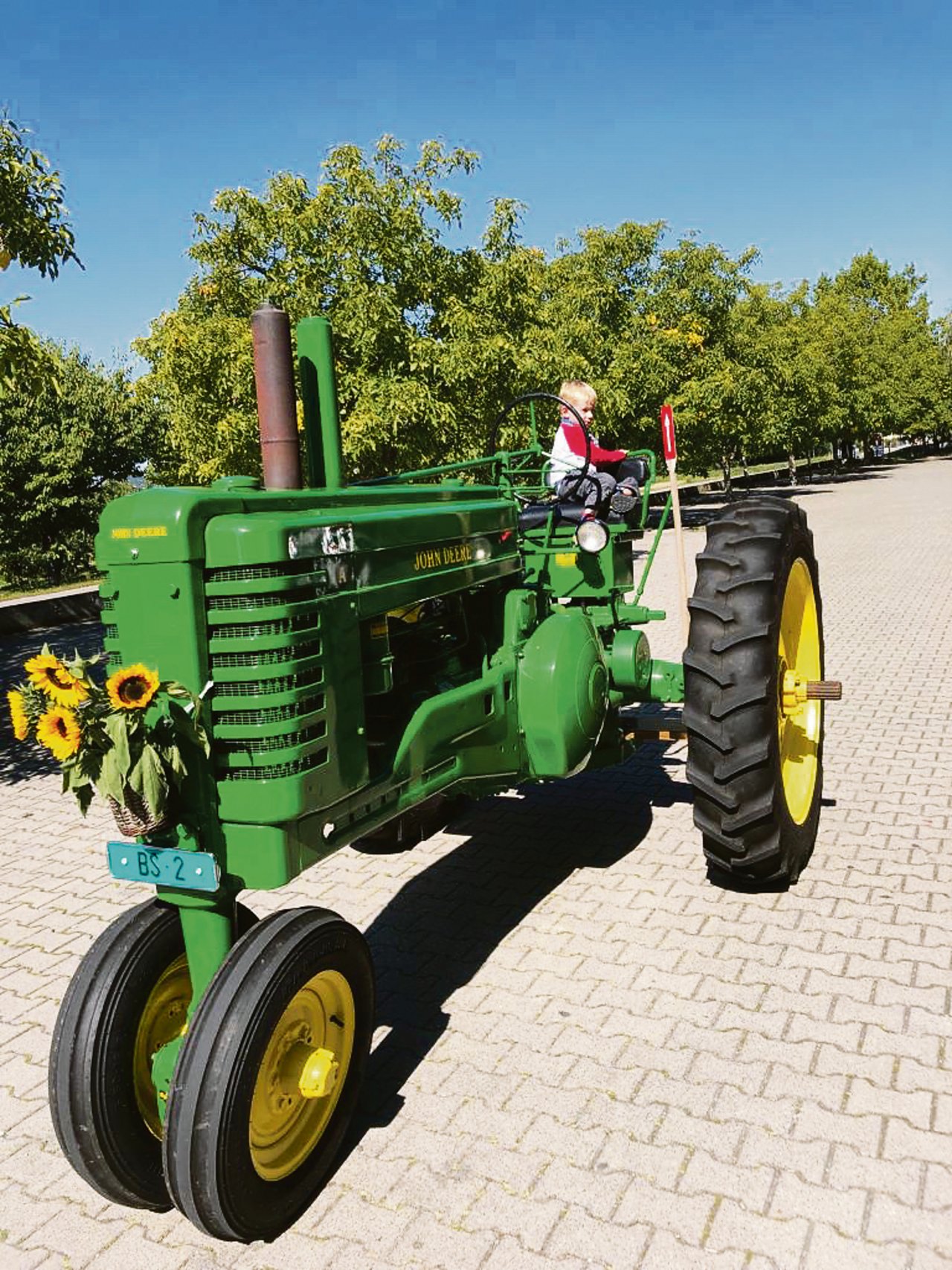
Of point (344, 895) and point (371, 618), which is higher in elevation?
point (371, 618)

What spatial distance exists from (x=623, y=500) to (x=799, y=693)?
4.00 feet

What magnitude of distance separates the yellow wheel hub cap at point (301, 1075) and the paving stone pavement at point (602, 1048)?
198 millimetres

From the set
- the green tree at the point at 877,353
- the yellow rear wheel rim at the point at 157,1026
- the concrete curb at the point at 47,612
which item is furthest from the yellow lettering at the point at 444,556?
the green tree at the point at 877,353

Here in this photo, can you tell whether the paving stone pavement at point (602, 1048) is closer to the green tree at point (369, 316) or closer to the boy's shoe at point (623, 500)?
the boy's shoe at point (623, 500)

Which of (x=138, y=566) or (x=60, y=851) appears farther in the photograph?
(x=60, y=851)

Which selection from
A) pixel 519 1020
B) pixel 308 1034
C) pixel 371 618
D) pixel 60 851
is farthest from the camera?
pixel 60 851

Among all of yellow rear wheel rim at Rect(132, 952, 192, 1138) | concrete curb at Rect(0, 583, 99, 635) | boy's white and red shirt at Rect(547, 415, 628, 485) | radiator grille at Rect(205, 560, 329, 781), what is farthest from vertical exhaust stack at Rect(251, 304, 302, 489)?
concrete curb at Rect(0, 583, 99, 635)

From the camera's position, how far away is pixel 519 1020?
132 inches

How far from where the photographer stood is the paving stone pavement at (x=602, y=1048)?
244cm

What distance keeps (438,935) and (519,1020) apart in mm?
721

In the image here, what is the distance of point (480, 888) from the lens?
4.41 metres

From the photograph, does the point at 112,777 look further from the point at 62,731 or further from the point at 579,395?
the point at 579,395

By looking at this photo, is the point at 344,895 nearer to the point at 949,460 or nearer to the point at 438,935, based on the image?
the point at 438,935

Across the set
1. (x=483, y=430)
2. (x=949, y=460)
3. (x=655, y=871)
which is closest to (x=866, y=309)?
(x=949, y=460)
